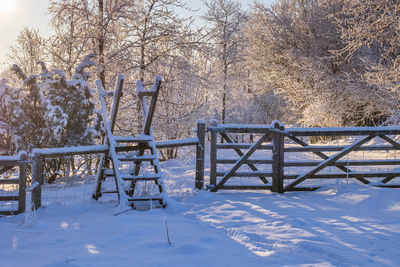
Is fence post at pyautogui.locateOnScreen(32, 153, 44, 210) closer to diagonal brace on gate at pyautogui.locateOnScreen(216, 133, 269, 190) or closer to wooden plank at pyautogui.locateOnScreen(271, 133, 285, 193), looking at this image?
diagonal brace on gate at pyautogui.locateOnScreen(216, 133, 269, 190)

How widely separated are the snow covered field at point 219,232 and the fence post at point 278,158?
435 mm

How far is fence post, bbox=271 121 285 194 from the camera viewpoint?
299 inches

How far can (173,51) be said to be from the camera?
46.4 ft

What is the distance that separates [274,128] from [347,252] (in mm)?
3733

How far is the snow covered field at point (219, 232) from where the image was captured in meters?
4.00

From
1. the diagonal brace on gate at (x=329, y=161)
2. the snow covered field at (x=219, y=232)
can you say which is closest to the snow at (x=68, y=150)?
the snow covered field at (x=219, y=232)

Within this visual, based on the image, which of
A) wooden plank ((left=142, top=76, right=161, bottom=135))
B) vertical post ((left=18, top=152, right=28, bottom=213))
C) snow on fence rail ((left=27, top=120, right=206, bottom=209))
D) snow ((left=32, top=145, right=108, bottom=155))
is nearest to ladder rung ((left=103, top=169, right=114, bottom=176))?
snow on fence rail ((left=27, top=120, right=206, bottom=209))

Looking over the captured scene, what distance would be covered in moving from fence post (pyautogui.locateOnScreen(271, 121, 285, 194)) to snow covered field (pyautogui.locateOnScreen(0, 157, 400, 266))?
1.43 ft

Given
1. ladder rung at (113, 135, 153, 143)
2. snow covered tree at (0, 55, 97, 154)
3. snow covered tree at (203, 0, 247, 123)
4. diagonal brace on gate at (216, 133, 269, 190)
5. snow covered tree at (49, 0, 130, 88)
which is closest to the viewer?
ladder rung at (113, 135, 153, 143)

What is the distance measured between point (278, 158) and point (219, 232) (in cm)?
306

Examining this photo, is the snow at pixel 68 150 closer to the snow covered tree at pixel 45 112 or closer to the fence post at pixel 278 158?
the fence post at pixel 278 158

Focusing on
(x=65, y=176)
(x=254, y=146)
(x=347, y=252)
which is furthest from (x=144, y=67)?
(x=347, y=252)

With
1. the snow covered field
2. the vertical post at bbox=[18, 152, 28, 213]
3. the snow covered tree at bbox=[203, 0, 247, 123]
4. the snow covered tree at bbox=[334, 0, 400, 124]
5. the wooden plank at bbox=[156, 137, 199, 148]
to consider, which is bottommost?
the snow covered field

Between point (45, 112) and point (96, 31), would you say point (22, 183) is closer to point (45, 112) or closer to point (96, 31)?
point (45, 112)
